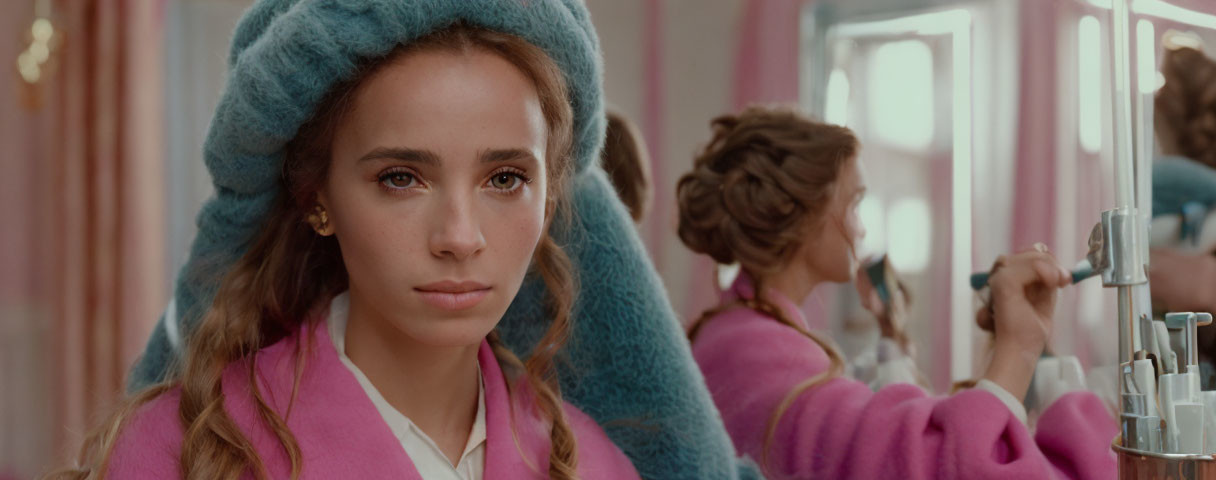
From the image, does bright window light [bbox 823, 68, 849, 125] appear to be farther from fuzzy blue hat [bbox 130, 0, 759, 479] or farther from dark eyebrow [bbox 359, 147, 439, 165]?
dark eyebrow [bbox 359, 147, 439, 165]

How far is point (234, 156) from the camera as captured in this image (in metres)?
0.83

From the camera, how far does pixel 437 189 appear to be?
789 mm

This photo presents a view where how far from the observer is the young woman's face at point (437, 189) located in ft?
2.56

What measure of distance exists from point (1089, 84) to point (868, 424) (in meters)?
0.29

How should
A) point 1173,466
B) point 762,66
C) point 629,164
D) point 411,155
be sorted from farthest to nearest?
1. point 629,164
2. point 762,66
3. point 411,155
4. point 1173,466

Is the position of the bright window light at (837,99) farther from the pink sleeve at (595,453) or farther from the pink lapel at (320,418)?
the pink lapel at (320,418)

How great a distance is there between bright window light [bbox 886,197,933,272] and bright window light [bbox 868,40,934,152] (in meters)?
0.05

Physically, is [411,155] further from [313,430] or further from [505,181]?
[313,430]

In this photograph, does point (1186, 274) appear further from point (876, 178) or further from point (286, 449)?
point (286, 449)

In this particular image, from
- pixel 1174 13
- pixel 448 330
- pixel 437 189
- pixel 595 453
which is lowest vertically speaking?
pixel 595 453

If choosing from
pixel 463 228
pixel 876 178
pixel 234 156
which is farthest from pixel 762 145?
pixel 234 156

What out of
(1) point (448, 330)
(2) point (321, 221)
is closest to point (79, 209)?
(2) point (321, 221)

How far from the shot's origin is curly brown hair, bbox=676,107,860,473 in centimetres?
93

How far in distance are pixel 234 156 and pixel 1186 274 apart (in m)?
0.67
